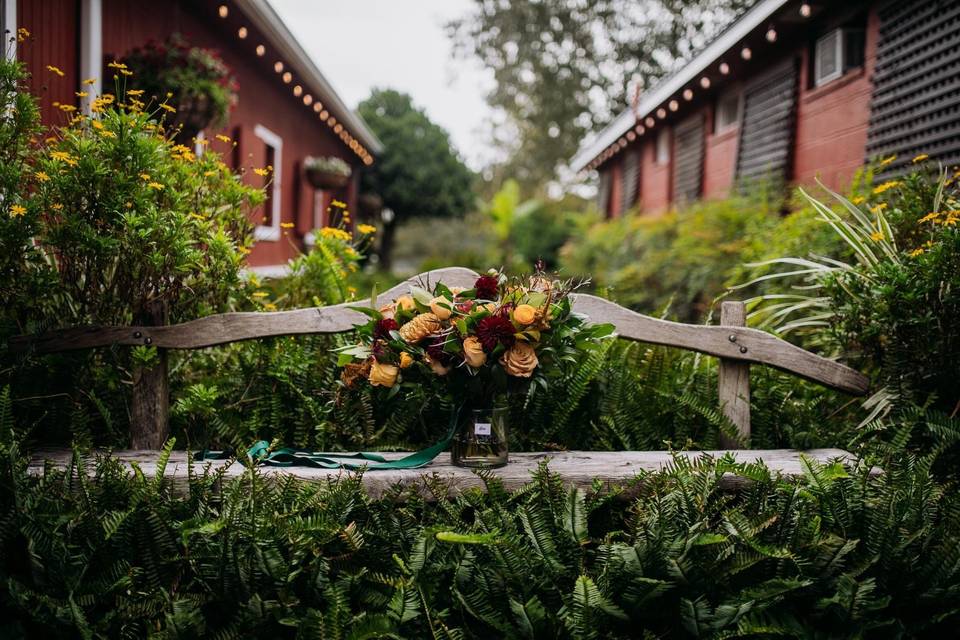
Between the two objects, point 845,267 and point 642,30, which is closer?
point 845,267

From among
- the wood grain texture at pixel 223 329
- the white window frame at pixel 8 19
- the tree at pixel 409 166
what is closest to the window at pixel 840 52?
the wood grain texture at pixel 223 329

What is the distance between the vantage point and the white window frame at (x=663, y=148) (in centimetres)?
1433

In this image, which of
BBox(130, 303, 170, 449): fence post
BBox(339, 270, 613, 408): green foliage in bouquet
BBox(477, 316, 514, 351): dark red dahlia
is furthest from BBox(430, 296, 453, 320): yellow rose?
BBox(130, 303, 170, 449): fence post

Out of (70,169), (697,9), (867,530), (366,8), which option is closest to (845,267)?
(867,530)

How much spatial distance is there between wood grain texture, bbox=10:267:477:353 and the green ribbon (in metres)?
0.52

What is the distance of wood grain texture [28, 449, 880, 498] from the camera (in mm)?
2883

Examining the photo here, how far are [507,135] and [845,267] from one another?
35047 millimetres

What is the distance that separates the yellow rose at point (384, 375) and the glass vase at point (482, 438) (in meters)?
0.32

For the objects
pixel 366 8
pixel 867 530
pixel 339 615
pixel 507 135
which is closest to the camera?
pixel 339 615

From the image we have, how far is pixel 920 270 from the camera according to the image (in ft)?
10.6

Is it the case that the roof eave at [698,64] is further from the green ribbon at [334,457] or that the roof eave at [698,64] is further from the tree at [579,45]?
the tree at [579,45]

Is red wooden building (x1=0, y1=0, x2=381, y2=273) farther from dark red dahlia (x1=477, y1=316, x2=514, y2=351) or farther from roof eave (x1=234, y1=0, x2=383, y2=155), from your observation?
dark red dahlia (x1=477, y1=316, x2=514, y2=351)

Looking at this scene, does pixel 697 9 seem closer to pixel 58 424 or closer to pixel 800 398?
pixel 800 398

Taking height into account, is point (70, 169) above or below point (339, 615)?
above
